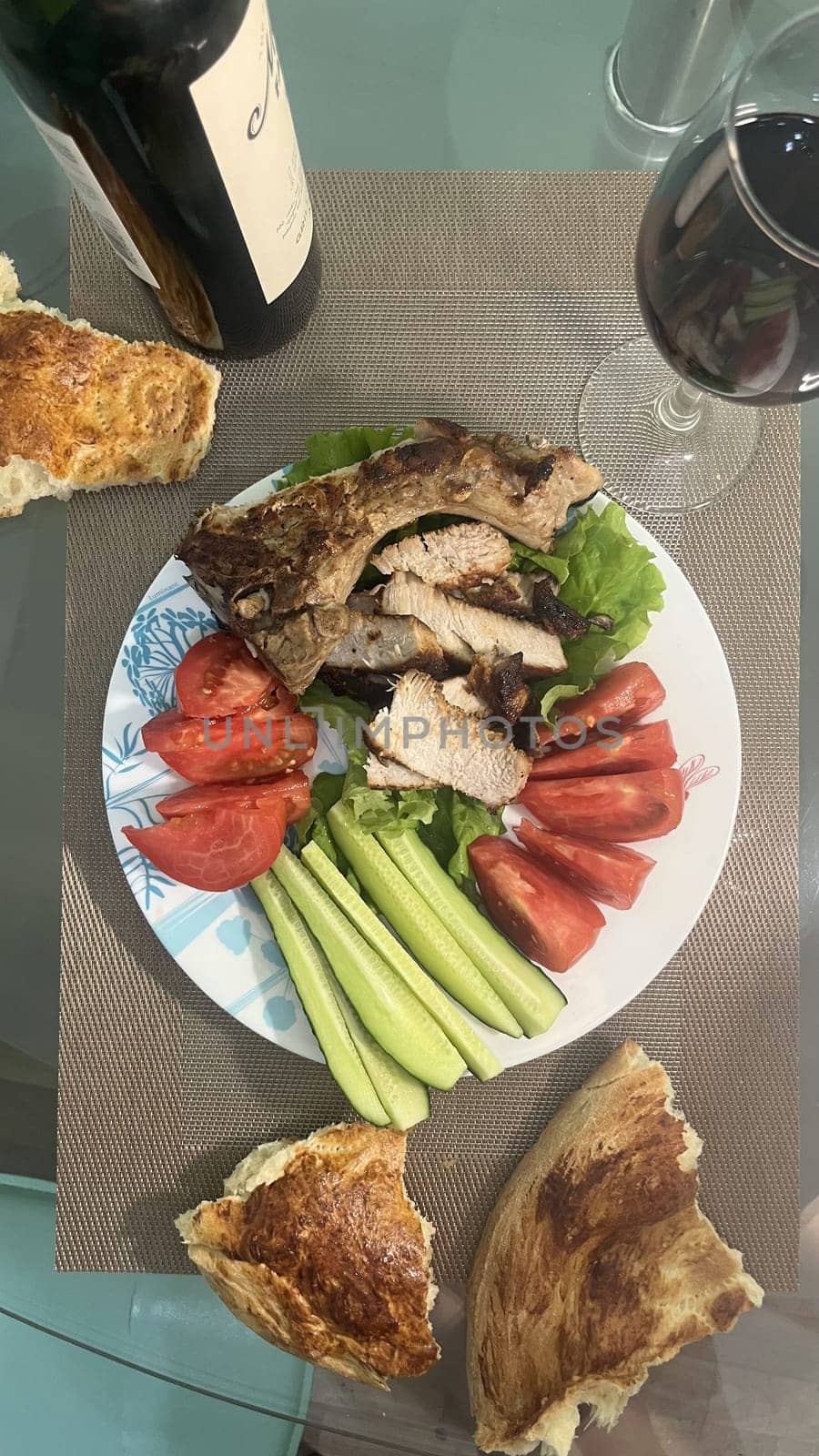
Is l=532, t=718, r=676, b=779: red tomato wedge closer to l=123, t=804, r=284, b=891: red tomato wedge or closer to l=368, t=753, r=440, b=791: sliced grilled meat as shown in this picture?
l=368, t=753, r=440, b=791: sliced grilled meat

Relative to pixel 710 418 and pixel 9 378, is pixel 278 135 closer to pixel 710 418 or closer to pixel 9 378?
pixel 9 378

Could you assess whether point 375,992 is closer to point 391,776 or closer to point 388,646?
point 391,776

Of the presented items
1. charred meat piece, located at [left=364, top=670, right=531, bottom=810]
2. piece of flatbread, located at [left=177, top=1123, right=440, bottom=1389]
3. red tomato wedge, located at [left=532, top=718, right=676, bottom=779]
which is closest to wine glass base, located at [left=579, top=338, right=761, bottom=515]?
red tomato wedge, located at [left=532, top=718, right=676, bottom=779]

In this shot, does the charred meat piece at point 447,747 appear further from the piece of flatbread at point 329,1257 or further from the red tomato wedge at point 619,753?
the piece of flatbread at point 329,1257

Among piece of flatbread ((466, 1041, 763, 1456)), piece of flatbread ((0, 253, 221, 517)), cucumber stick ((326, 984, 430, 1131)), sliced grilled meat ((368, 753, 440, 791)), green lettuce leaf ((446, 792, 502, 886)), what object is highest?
piece of flatbread ((0, 253, 221, 517))

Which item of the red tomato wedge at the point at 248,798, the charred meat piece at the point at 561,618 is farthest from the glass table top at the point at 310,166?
the charred meat piece at the point at 561,618
